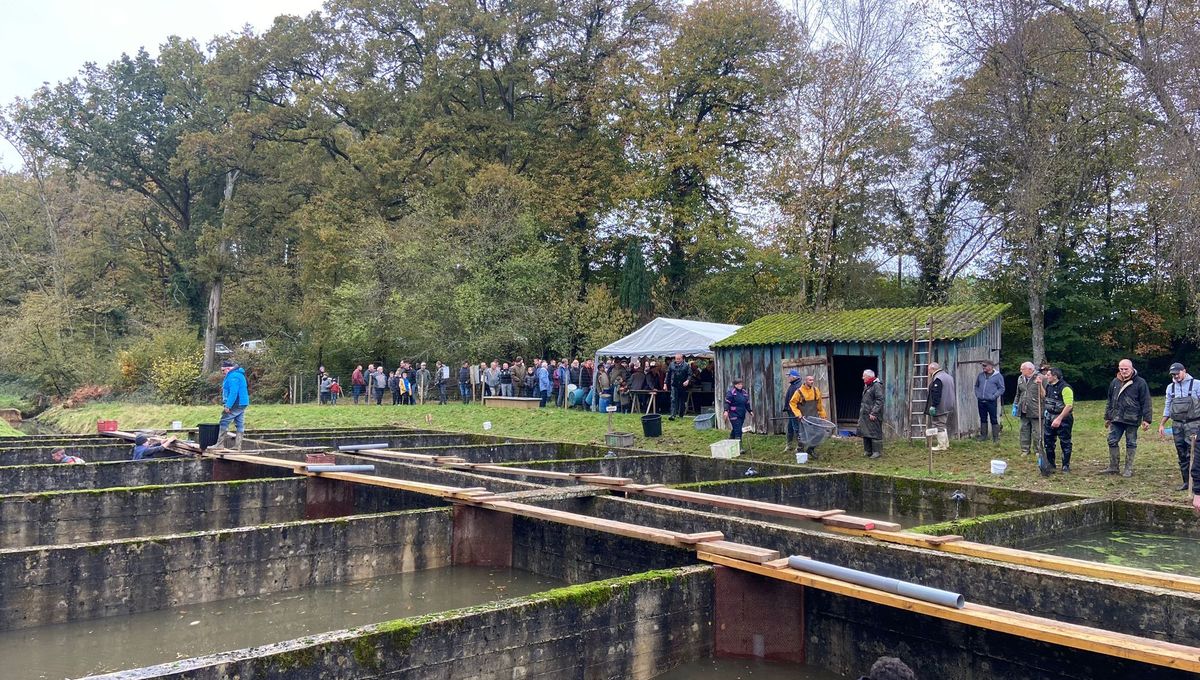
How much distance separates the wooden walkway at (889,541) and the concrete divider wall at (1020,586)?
42 cm

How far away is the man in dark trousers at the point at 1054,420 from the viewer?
13.0 metres

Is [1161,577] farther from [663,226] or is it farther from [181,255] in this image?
[181,255]

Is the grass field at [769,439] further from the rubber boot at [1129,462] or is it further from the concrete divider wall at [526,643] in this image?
the concrete divider wall at [526,643]

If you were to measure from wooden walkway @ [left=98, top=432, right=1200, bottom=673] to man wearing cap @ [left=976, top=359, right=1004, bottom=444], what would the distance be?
8.53 metres

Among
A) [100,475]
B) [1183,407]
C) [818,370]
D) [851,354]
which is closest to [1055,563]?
[1183,407]

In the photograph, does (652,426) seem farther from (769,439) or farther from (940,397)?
(940,397)

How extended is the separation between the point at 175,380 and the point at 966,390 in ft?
97.0

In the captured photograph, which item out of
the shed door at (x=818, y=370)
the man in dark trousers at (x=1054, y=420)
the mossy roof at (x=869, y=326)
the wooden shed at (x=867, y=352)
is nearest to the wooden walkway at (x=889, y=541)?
the man in dark trousers at (x=1054, y=420)

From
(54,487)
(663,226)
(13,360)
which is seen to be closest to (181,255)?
(13,360)

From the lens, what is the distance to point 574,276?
34.7m

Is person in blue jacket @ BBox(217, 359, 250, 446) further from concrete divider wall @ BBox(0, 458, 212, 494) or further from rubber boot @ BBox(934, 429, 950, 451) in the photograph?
rubber boot @ BBox(934, 429, 950, 451)

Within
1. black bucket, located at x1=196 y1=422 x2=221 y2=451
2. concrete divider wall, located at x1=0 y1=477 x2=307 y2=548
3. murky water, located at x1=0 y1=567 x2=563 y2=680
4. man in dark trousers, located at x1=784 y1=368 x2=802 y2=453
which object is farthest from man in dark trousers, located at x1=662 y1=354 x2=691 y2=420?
murky water, located at x1=0 y1=567 x2=563 y2=680

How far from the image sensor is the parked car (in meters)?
39.3

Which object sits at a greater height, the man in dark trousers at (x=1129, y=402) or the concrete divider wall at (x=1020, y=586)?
the man in dark trousers at (x=1129, y=402)
